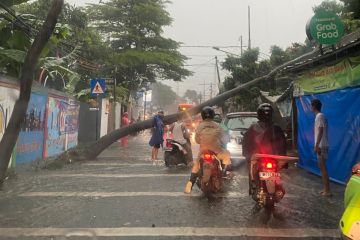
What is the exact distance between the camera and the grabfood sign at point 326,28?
9750 millimetres

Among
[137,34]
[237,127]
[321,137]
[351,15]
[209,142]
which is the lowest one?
[209,142]

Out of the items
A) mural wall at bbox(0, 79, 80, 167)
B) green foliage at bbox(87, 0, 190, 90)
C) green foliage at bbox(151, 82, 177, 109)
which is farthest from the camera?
green foliage at bbox(151, 82, 177, 109)

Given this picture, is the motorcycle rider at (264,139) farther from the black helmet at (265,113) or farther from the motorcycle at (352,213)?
the motorcycle at (352,213)

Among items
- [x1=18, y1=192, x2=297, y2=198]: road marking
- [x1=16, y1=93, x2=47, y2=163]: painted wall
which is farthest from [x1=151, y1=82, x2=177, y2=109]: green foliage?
[x1=18, y1=192, x2=297, y2=198]: road marking

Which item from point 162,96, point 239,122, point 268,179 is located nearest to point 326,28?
point 239,122

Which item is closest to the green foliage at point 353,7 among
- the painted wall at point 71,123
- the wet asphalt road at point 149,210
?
the wet asphalt road at point 149,210

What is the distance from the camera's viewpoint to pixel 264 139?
7285 millimetres

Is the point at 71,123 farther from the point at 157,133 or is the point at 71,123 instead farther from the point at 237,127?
the point at 237,127

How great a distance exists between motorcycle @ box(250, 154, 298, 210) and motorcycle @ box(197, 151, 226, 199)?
1068 mm

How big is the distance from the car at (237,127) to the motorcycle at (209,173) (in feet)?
12.3

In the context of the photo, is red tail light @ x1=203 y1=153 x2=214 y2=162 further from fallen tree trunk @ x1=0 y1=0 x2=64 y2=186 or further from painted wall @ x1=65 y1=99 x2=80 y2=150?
painted wall @ x1=65 y1=99 x2=80 y2=150

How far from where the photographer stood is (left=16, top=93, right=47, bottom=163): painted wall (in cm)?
1258

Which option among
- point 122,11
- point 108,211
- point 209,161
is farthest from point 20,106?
point 122,11

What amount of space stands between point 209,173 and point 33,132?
7493 mm
